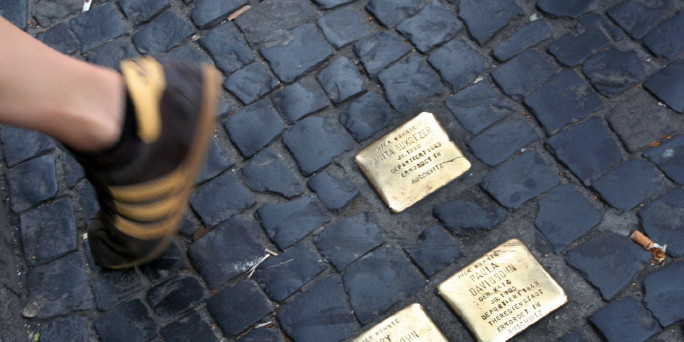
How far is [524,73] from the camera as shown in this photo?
102 inches

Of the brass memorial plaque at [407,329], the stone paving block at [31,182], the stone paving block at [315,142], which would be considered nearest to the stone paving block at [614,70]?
the stone paving block at [315,142]

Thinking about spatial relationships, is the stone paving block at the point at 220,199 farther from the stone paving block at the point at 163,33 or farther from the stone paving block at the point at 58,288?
the stone paving block at the point at 163,33

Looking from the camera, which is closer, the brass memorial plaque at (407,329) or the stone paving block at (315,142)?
the brass memorial plaque at (407,329)

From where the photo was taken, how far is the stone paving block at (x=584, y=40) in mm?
2600

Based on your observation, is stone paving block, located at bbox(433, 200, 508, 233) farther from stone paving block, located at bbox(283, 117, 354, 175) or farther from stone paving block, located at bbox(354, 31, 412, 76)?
stone paving block, located at bbox(354, 31, 412, 76)

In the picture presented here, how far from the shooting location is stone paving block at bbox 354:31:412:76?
2.67 m

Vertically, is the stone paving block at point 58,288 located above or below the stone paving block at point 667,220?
below

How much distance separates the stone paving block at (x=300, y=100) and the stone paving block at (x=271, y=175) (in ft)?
0.53

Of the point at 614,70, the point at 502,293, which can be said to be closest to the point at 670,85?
the point at 614,70

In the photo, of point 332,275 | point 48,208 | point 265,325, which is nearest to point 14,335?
point 48,208

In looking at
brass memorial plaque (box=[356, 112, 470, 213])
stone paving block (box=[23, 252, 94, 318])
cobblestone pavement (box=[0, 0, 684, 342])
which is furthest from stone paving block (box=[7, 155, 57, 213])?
brass memorial plaque (box=[356, 112, 470, 213])

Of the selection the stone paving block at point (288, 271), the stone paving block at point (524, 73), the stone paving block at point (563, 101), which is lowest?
the stone paving block at point (288, 271)

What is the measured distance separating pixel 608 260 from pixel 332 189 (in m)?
0.89

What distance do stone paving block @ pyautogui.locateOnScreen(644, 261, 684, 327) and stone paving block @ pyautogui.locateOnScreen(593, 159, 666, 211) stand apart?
0.75 feet
